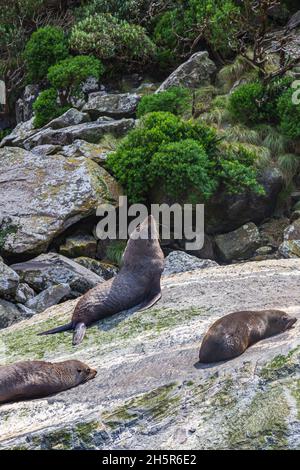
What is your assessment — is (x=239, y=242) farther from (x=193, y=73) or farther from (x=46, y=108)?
(x=46, y=108)

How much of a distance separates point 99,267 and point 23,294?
66.3 inches

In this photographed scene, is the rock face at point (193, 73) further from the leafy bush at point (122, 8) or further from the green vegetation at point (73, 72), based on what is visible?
the leafy bush at point (122, 8)

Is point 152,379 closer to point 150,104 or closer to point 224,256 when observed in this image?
point 224,256

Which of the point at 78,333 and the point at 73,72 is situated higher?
the point at 73,72

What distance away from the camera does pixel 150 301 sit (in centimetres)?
781

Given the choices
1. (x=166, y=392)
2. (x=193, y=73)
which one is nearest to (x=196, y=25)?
(x=193, y=73)

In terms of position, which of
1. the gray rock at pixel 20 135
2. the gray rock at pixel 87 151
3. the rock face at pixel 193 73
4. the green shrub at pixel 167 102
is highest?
the rock face at pixel 193 73

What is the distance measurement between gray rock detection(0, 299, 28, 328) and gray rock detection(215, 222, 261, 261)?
4043 mm

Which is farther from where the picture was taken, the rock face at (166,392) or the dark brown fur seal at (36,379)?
the dark brown fur seal at (36,379)

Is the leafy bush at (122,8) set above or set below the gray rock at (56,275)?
above

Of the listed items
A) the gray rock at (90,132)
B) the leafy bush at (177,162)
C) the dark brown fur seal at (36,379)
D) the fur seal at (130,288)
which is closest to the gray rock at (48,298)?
the leafy bush at (177,162)

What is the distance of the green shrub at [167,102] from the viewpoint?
49.1 ft

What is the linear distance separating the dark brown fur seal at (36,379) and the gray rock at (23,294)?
17.6ft
